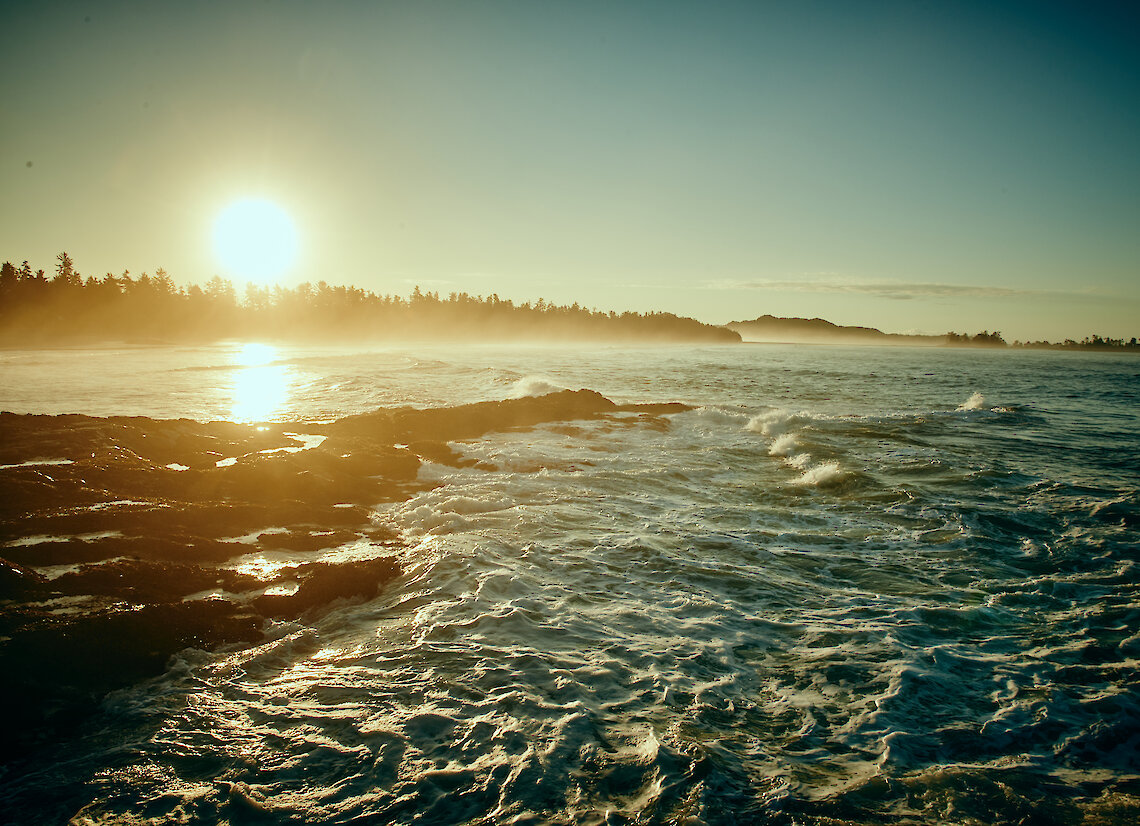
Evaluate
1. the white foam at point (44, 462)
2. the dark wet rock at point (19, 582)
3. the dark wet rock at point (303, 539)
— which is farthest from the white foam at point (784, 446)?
the white foam at point (44, 462)

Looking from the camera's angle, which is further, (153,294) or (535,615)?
(153,294)

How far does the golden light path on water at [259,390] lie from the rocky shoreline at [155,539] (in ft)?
17.3

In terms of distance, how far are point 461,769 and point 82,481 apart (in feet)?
29.3

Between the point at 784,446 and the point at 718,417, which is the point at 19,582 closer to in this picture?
the point at 784,446

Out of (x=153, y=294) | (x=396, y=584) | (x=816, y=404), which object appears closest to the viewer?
(x=396, y=584)

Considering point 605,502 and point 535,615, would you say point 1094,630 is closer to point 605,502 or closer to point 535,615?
point 535,615

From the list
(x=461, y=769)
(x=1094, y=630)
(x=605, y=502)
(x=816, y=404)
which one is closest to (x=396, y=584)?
(x=461, y=769)

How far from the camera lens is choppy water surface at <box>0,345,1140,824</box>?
380cm

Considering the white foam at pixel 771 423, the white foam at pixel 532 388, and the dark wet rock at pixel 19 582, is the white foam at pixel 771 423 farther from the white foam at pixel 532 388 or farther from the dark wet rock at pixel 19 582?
the dark wet rock at pixel 19 582

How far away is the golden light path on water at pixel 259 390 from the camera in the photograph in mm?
19938

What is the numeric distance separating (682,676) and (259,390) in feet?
86.7

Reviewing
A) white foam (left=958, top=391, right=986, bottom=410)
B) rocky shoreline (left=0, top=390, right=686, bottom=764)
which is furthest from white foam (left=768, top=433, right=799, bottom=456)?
white foam (left=958, top=391, right=986, bottom=410)

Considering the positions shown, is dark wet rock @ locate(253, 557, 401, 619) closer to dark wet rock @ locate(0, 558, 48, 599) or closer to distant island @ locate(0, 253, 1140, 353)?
dark wet rock @ locate(0, 558, 48, 599)

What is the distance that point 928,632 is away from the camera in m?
6.17
